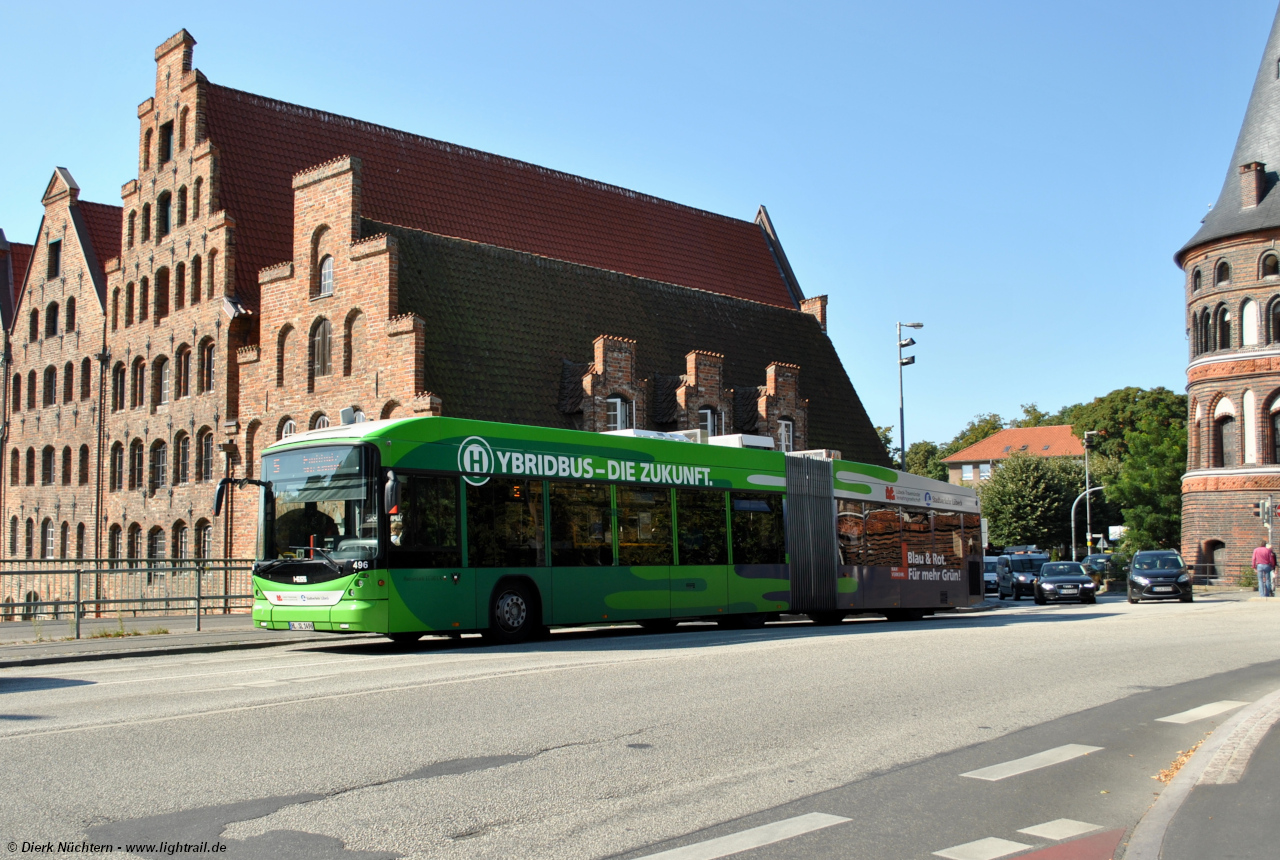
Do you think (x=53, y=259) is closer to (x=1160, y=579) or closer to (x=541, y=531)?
(x=541, y=531)

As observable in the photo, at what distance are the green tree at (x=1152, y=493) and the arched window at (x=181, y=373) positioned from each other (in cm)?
5109

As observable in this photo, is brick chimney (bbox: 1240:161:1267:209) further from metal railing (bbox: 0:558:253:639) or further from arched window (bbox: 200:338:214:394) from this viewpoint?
metal railing (bbox: 0:558:253:639)

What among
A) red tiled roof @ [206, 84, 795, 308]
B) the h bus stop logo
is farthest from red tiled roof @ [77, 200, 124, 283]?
the h bus stop logo

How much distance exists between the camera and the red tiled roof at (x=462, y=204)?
3362 cm

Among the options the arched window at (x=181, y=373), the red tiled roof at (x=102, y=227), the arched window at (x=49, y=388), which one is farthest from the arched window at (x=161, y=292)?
the arched window at (x=49, y=388)

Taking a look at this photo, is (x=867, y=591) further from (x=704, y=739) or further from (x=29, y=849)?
(x=29, y=849)

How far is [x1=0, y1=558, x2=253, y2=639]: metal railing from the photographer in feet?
60.0

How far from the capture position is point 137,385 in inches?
1448

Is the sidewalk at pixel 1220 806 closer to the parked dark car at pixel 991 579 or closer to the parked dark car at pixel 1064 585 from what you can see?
the parked dark car at pixel 1064 585

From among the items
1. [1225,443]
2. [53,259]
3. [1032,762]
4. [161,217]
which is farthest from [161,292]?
[1225,443]

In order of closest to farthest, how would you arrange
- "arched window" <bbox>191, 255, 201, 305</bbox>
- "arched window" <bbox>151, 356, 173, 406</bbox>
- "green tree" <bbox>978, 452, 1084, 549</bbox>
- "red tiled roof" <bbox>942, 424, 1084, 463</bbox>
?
"arched window" <bbox>191, 255, 201, 305</bbox> < "arched window" <bbox>151, 356, 173, 406</bbox> < "green tree" <bbox>978, 452, 1084, 549</bbox> < "red tiled roof" <bbox>942, 424, 1084, 463</bbox>

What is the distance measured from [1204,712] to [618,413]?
71.6ft

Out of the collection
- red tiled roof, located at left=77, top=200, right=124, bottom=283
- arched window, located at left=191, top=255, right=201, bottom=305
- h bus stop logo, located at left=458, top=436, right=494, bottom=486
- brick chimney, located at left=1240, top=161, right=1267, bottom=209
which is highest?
brick chimney, located at left=1240, top=161, right=1267, bottom=209

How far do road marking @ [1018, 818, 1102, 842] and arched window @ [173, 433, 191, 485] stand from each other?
104 feet
